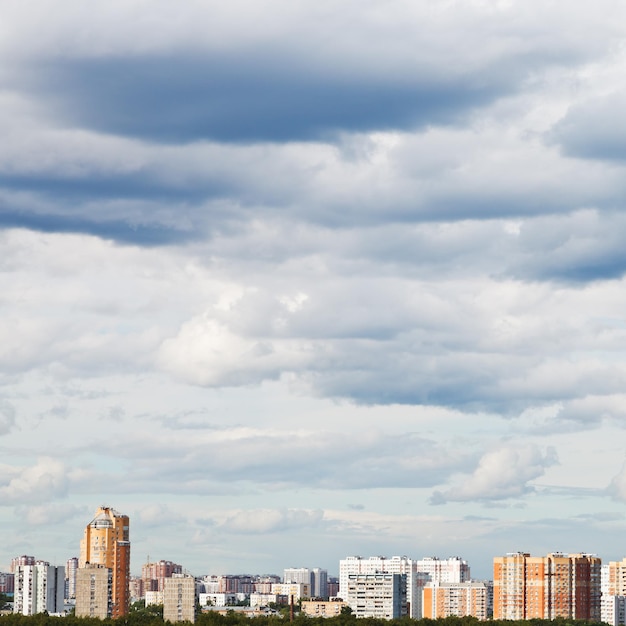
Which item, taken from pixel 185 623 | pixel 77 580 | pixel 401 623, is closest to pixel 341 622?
pixel 401 623

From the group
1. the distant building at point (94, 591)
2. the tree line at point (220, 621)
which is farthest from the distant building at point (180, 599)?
the distant building at point (94, 591)

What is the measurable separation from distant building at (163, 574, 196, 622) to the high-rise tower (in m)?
5.21

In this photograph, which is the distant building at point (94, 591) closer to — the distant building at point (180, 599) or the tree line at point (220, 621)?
the tree line at point (220, 621)

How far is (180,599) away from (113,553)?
999 centimetres

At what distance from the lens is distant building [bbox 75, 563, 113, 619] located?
527ft

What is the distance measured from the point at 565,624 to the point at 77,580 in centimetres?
7750

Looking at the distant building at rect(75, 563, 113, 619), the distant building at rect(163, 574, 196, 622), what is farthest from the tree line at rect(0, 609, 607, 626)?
the distant building at rect(75, 563, 113, 619)

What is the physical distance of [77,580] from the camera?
160000 mm

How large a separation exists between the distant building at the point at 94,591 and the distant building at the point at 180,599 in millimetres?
7558

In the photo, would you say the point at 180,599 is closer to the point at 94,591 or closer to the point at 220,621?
the point at 94,591

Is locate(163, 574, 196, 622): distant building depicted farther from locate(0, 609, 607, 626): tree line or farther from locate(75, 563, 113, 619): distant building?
locate(75, 563, 113, 619): distant building

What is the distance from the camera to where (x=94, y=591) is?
161 meters

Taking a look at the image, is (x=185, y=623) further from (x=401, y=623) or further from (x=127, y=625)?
(x=401, y=623)

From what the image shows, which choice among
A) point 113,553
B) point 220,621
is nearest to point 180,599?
point 113,553
